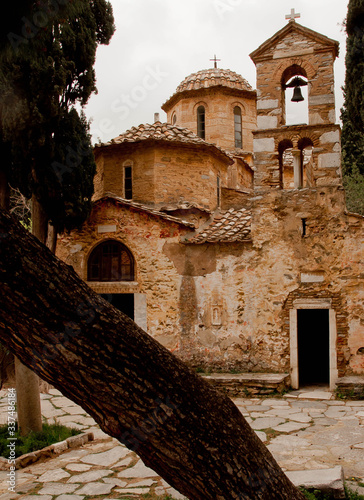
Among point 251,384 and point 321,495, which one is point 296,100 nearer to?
point 251,384

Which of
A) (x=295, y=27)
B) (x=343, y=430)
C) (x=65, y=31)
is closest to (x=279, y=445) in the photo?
(x=343, y=430)

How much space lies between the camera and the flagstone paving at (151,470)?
5.37 m

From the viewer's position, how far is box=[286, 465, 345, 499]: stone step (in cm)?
477

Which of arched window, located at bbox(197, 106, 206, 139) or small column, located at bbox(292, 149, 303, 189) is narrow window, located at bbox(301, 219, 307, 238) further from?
arched window, located at bbox(197, 106, 206, 139)

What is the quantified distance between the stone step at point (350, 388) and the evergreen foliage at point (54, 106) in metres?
6.44

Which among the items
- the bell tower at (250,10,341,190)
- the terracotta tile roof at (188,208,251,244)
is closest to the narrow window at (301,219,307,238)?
the bell tower at (250,10,341,190)

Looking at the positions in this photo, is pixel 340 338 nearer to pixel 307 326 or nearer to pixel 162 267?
pixel 307 326

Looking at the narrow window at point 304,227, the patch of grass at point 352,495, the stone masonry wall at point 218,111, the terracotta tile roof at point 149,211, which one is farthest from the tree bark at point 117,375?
the stone masonry wall at point 218,111

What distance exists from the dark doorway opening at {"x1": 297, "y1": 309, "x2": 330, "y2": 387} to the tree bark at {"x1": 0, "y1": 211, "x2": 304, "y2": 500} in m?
11.0

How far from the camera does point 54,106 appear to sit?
791 centimetres

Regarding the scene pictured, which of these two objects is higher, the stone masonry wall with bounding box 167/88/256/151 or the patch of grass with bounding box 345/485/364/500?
the stone masonry wall with bounding box 167/88/256/151

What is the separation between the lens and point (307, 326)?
1302cm

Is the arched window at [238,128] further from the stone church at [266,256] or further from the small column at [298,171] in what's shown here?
the small column at [298,171]

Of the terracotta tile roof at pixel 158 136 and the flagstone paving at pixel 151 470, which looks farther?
the terracotta tile roof at pixel 158 136
